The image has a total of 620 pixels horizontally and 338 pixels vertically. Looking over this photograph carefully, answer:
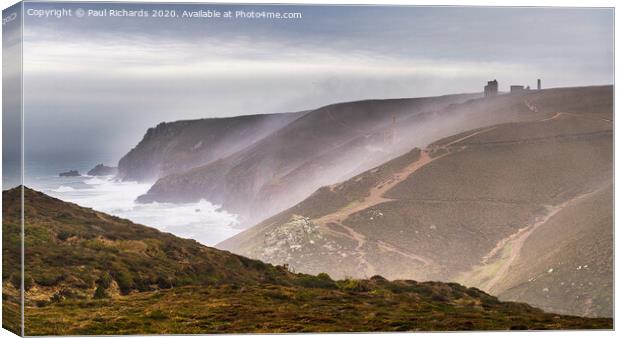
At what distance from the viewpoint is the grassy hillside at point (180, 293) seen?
25844mm

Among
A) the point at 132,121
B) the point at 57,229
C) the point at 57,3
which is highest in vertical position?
the point at 57,3

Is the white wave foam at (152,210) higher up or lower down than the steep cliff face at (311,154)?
lower down

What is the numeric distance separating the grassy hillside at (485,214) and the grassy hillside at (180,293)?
47 centimetres

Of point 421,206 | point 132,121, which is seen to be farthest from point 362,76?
point 132,121

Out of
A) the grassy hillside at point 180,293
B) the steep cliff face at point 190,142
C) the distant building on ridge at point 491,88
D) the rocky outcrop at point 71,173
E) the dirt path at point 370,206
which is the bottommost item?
the grassy hillside at point 180,293

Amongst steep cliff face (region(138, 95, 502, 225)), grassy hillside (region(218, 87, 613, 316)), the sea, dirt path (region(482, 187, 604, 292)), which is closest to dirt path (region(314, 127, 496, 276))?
grassy hillside (region(218, 87, 613, 316))

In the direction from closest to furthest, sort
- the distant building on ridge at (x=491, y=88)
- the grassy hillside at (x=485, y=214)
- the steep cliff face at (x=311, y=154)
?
the grassy hillside at (x=485, y=214), the distant building on ridge at (x=491, y=88), the steep cliff face at (x=311, y=154)

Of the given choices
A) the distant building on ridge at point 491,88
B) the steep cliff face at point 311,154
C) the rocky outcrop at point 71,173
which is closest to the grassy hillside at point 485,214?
the distant building on ridge at point 491,88

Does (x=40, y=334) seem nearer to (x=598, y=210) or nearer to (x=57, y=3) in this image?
(x=57, y=3)

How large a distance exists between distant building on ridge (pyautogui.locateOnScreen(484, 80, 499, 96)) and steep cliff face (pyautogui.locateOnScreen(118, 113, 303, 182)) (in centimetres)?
396

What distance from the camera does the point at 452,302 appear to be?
90.0 ft

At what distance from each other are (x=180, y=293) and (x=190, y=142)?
358 centimetres

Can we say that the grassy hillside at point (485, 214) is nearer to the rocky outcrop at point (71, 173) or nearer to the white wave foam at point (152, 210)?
the white wave foam at point (152, 210)

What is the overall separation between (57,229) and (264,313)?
4.34 metres
